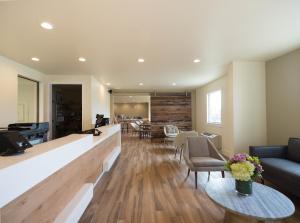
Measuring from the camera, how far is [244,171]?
73.0 inches

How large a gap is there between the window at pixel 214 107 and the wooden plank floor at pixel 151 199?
322cm

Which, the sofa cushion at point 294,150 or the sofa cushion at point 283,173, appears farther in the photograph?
the sofa cushion at point 294,150

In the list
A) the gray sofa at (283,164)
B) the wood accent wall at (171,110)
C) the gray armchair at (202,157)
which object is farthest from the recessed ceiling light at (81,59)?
the wood accent wall at (171,110)

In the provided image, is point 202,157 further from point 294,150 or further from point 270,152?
point 294,150

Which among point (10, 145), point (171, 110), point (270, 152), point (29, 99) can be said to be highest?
point (29, 99)

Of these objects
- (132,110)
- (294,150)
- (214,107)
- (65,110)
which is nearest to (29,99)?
(65,110)

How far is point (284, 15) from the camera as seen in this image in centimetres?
228

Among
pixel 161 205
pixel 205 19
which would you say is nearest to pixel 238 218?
pixel 161 205

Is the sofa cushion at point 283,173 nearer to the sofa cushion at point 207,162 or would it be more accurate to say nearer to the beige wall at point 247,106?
the sofa cushion at point 207,162

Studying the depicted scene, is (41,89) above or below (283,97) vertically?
above

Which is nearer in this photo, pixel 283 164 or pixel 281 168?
pixel 281 168

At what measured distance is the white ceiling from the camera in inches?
81.1

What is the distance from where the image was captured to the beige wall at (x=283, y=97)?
139 inches

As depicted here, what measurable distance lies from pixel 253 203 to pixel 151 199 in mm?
1436
